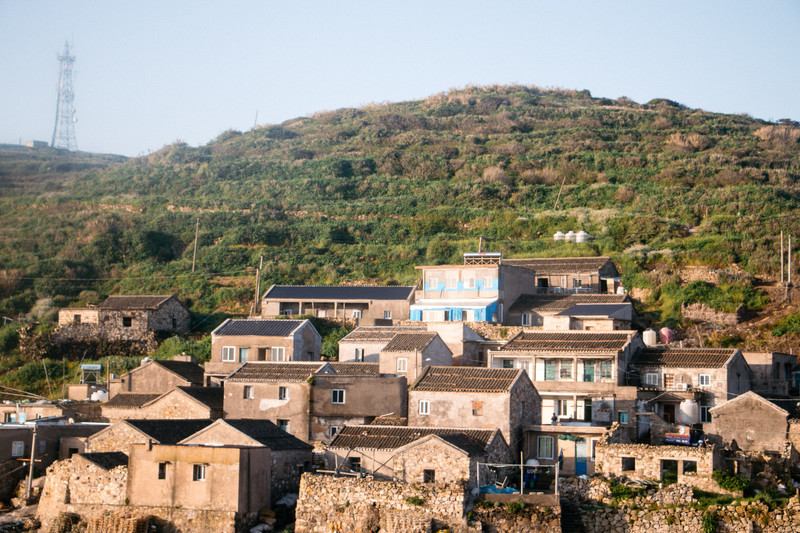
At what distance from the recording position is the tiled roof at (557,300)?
51469 millimetres

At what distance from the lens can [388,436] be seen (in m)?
35.2

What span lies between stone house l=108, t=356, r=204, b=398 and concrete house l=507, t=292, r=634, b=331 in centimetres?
1764

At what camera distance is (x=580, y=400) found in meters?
41.0

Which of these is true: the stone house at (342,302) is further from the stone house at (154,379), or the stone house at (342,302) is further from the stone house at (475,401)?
the stone house at (475,401)

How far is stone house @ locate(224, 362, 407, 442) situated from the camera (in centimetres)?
3994

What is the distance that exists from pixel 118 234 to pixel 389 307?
114 ft

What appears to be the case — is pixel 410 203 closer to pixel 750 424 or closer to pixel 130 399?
pixel 130 399

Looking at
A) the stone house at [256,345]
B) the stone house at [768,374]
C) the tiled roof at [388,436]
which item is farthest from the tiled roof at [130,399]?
the stone house at [768,374]

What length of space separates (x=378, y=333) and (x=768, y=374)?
1863cm

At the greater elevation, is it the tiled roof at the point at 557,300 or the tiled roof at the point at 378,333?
the tiled roof at the point at 557,300

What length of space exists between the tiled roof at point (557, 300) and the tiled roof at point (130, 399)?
791 inches

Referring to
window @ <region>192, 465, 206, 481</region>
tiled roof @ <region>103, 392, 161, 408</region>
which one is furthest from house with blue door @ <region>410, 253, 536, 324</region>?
window @ <region>192, 465, 206, 481</region>

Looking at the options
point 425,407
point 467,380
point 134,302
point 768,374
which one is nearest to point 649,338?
point 768,374

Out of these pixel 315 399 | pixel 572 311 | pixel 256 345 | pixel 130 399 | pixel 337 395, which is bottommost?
pixel 130 399
